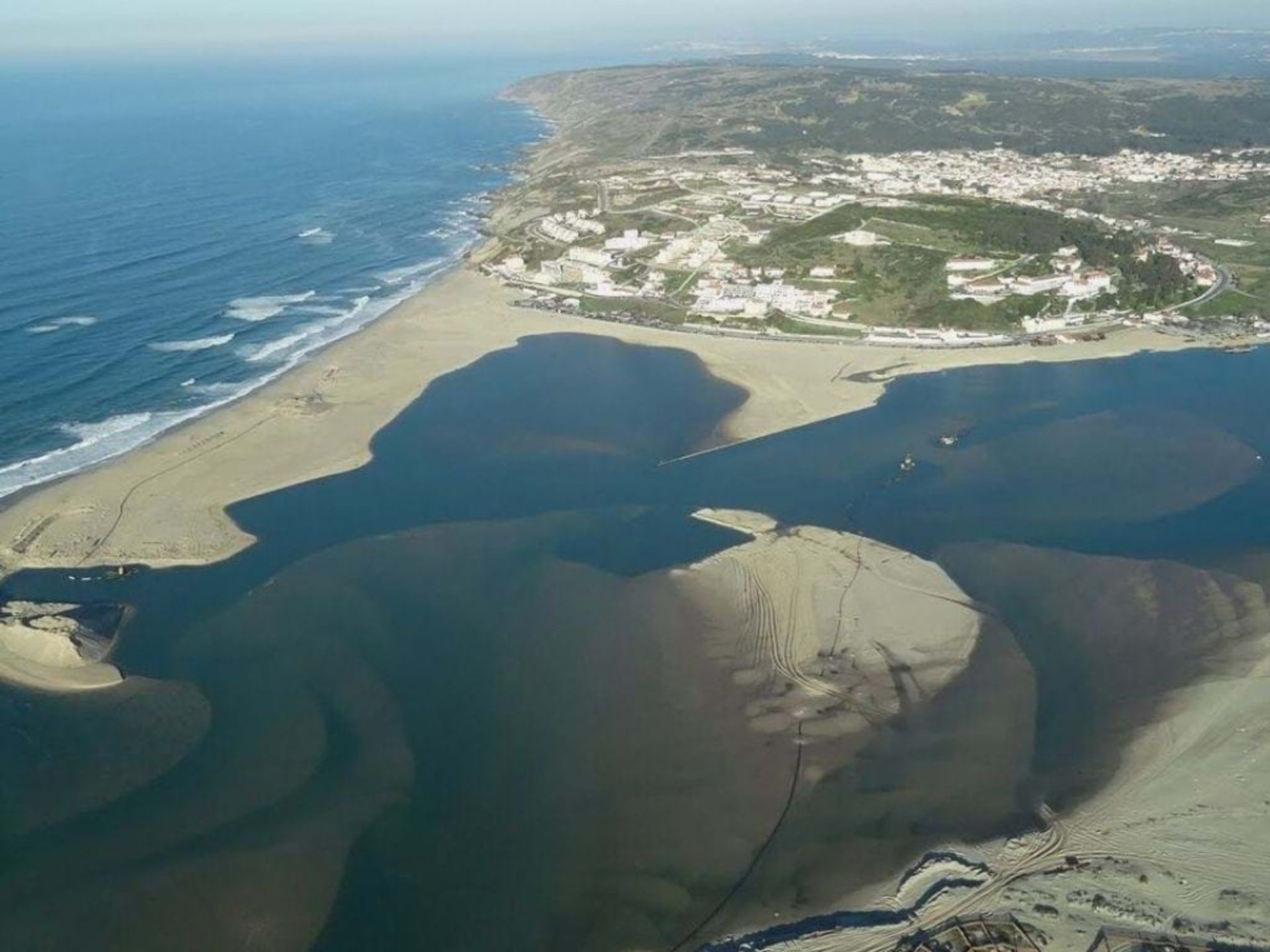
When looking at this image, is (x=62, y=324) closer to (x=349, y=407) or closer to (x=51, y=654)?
(x=349, y=407)

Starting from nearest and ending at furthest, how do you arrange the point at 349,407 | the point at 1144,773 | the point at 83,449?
the point at 1144,773 < the point at 83,449 < the point at 349,407

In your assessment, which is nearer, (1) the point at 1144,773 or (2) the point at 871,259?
(1) the point at 1144,773

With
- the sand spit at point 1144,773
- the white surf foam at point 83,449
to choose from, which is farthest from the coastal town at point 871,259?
the white surf foam at point 83,449

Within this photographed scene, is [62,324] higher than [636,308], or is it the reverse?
[62,324]

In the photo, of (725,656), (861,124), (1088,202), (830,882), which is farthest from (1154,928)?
(861,124)

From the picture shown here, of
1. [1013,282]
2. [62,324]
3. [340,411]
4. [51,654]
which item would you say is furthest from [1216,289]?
[62,324]
